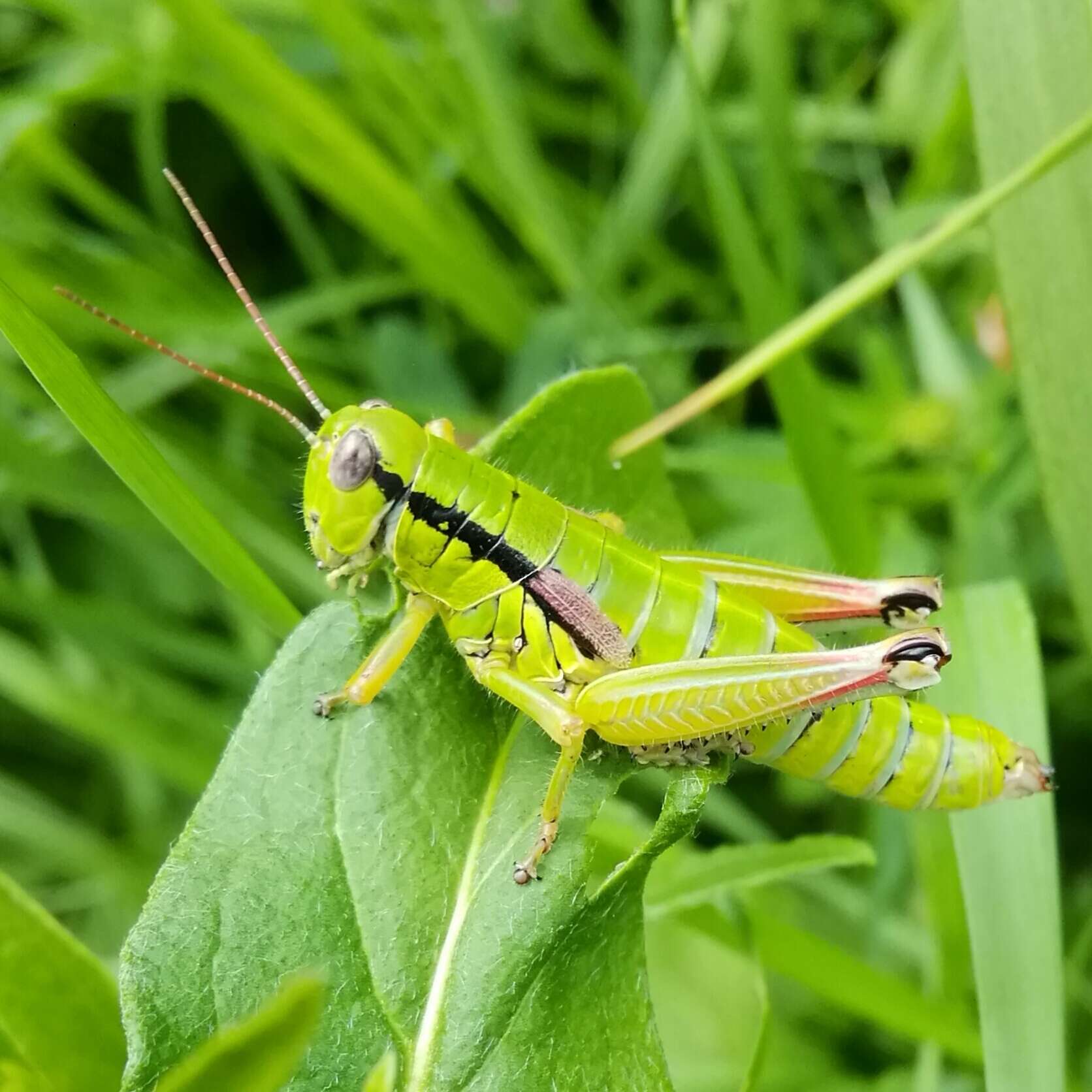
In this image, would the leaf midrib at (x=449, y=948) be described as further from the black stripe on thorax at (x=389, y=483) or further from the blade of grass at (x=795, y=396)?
the blade of grass at (x=795, y=396)

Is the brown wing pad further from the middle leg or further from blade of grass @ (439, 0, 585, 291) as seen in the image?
blade of grass @ (439, 0, 585, 291)

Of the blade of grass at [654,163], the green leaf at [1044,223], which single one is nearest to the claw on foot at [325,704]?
the green leaf at [1044,223]

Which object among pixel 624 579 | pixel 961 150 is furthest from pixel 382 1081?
pixel 961 150

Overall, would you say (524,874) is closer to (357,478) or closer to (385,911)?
(385,911)

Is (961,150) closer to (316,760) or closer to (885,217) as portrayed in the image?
(885,217)

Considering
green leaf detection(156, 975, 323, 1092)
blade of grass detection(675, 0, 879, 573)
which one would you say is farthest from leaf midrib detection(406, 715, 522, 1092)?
blade of grass detection(675, 0, 879, 573)

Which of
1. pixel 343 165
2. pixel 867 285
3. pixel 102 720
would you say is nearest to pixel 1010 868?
pixel 867 285
